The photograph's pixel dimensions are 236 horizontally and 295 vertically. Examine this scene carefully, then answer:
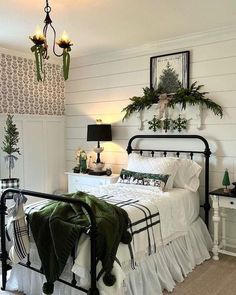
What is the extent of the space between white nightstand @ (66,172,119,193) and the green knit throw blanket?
1.84 meters

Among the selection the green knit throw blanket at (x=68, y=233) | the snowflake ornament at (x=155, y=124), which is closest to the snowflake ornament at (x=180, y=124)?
the snowflake ornament at (x=155, y=124)

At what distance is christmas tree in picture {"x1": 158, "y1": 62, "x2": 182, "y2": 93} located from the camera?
4066mm

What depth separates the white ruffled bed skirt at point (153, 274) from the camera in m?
2.51

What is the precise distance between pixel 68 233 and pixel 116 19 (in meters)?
2.29

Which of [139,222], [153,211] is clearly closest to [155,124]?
[153,211]

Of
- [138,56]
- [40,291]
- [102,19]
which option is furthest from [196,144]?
[40,291]

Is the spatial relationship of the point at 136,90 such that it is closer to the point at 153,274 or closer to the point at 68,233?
the point at 153,274

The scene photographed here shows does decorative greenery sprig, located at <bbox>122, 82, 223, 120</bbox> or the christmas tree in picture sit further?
the christmas tree in picture

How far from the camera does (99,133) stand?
4.49m

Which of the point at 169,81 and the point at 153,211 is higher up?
the point at 169,81

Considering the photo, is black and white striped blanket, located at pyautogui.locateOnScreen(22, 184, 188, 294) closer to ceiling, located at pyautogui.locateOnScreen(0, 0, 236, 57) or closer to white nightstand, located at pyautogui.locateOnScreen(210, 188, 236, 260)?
white nightstand, located at pyautogui.locateOnScreen(210, 188, 236, 260)

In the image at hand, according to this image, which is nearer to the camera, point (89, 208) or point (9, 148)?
point (89, 208)

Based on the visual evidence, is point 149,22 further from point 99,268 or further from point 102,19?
point 99,268

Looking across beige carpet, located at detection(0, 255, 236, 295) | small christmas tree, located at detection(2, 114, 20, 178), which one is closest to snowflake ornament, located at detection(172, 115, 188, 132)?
beige carpet, located at detection(0, 255, 236, 295)
